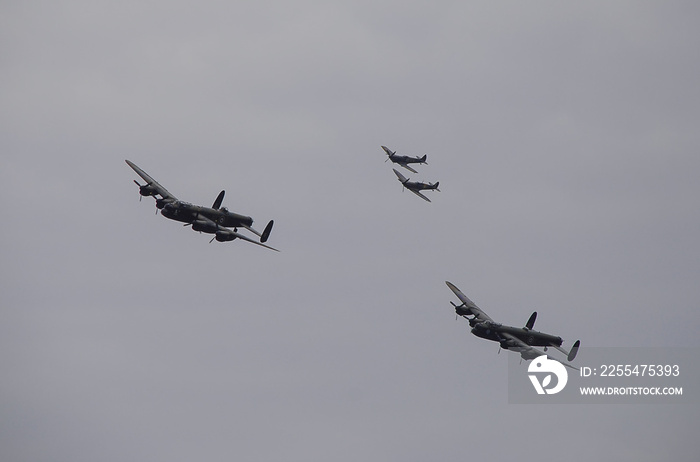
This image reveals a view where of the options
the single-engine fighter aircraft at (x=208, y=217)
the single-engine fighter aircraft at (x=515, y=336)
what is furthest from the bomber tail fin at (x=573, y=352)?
the single-engine fighter aircraft at (x=208, y=217)

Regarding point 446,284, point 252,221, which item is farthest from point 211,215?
point 446,284

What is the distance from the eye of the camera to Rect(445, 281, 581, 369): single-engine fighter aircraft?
161 meters

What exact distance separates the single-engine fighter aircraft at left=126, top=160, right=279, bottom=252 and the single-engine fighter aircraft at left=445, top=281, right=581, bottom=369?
34.1m

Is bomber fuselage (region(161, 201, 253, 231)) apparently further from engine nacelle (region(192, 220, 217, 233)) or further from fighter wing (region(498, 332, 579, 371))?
fighter wing (region(498, 332, 579, 371))

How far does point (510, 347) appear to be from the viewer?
16162 centimetres

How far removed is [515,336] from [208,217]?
5116 cm

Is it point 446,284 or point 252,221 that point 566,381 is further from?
point 252,221

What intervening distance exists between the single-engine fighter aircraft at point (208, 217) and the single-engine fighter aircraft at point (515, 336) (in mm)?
34083

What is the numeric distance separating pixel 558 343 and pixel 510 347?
1024cm

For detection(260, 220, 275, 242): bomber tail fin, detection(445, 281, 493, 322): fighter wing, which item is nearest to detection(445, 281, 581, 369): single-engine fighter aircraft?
detection(445, 281, 493, 322): fighter wing

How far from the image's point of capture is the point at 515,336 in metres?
164

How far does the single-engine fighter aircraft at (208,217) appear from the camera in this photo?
15562 centimetres

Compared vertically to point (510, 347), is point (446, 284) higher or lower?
higher

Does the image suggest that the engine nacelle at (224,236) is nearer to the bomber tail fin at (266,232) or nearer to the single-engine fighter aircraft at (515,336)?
the bomber tail fin at (266,232)
